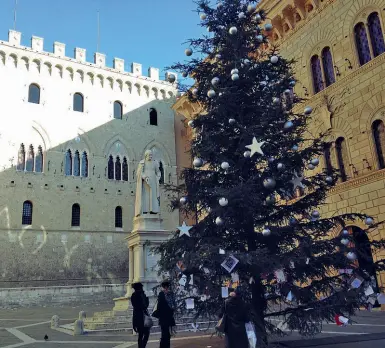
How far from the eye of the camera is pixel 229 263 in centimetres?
564

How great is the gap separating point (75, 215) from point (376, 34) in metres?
21.4

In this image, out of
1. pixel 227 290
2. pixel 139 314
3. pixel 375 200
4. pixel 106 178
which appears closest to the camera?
pixel 227 290

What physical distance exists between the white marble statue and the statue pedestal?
25cm

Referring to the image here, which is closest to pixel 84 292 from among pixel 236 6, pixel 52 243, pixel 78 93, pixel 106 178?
pixel 52 243

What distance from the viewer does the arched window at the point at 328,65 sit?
14830 mm

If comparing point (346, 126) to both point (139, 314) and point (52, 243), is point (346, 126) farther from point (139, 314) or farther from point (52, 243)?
point (52, 243)

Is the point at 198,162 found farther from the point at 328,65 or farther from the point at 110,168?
the point at 110,168

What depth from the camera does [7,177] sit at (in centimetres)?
2472

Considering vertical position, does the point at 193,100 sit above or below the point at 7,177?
below

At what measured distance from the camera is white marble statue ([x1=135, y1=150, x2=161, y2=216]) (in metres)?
11.4

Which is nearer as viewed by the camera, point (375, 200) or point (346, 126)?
point (375, 200)

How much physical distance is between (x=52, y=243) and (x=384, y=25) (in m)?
22.1

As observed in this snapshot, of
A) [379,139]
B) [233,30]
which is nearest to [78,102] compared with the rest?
[379,139]

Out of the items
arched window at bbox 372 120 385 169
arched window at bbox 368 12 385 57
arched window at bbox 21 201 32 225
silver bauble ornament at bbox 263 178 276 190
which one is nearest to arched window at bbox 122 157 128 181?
arched window at bbox 21 201 32 225
